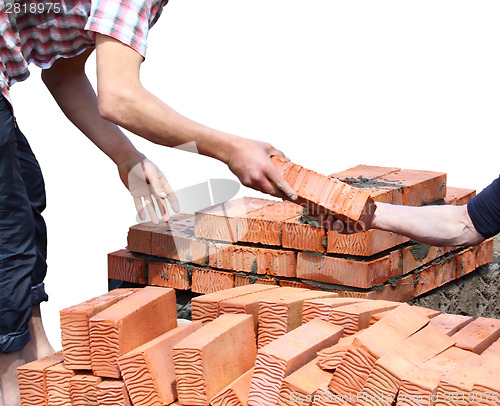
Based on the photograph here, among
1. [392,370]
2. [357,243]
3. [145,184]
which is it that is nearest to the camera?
[392,370]

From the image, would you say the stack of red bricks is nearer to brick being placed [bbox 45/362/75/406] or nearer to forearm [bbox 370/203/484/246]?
forearm [bbox 370/203/484/246]

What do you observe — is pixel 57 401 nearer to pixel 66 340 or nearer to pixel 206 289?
pixel 66 340

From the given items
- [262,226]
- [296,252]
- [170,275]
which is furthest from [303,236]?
[170,275]

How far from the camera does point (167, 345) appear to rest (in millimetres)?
3365

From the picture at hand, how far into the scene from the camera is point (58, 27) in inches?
151

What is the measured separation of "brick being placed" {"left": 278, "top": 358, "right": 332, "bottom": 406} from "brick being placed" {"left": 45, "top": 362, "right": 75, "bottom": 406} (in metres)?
0.98

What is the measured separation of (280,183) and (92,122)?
1.23 metres

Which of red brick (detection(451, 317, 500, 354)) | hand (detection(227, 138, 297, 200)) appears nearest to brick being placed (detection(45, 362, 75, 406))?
hand (detection(227, 138, 297, 200))

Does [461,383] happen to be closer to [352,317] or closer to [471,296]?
[352,317]

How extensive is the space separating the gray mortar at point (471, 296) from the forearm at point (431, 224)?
3.69 ft

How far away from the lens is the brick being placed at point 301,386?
2963mm

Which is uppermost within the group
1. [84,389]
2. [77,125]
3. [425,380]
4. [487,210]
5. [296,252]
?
[77,125]

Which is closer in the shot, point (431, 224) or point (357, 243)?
point (431, 224)

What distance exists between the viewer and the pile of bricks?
9.66 ft
